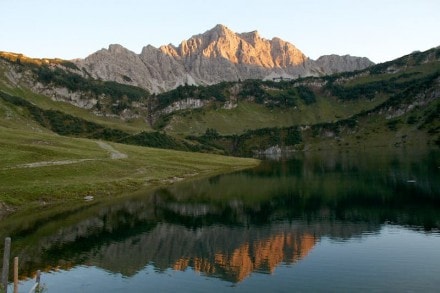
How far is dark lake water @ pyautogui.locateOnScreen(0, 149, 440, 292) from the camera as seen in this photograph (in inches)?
2066

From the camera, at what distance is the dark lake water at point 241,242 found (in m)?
52.5

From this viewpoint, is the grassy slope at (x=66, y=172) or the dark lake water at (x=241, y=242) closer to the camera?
the dark lake water at (x=241, y=242)

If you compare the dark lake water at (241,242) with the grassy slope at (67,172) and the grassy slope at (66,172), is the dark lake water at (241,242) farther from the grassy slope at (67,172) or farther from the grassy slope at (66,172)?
the grassy slope at (67,172)

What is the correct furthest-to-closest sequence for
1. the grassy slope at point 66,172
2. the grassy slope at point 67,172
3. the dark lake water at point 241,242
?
1. the grassy slope at point 67,172
2. the grassy slope at point 66,172
3. the dark lake water at point 241,242

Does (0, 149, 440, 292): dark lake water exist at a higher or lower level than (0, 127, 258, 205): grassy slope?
lower

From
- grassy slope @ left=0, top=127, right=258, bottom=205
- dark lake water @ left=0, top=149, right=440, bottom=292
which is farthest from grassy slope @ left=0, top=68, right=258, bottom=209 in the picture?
dark lake water @ left=0, top=149, right=440, bottom=292

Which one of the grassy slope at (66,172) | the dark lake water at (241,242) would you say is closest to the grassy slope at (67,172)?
the grassy slope at (66,172)

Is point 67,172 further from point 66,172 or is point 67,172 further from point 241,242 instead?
point 241,242

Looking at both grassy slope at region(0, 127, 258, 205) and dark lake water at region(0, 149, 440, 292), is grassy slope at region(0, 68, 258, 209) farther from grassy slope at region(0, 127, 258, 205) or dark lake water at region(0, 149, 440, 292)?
dark lake water at region(0, 149, 440, 292)

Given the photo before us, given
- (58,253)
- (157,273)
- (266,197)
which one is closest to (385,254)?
(157,273)

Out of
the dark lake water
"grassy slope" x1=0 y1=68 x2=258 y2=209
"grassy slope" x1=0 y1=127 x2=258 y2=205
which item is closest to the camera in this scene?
the dark lake water

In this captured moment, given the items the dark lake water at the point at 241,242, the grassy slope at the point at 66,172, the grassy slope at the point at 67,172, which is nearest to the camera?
the dark lake water at the point at 241,242

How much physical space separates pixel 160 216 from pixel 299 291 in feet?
187

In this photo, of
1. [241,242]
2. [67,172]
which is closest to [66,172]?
[67,172]
